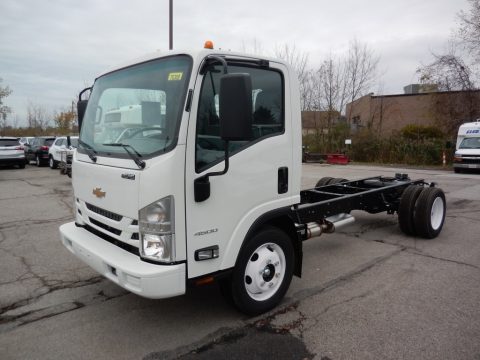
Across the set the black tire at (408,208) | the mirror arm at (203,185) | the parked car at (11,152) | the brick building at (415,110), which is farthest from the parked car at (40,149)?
the mirror arm at (203,185)

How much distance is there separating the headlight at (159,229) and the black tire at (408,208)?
15.4 feet

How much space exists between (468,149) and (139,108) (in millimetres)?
19427

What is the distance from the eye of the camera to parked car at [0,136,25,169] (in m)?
20.0

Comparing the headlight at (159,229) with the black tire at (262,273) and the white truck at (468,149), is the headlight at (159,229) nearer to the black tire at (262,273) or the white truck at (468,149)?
the black tire at (262,273)

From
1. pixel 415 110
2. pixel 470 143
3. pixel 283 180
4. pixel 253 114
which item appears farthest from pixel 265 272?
pixel 415 110

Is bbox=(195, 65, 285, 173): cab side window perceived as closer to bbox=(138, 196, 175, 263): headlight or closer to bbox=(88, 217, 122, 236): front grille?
bbox=(138, 196, 175, 263): headlight

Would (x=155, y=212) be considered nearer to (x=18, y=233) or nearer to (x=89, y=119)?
(x=89, y=119)

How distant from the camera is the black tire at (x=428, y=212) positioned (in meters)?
6.15

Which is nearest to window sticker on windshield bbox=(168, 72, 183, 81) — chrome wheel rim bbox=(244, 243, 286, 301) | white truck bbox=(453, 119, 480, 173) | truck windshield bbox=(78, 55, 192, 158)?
truck windshield bbox=(78, 55, 192, 158)

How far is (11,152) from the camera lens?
794 inches

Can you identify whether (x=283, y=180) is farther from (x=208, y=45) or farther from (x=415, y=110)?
(x=415, y=110)

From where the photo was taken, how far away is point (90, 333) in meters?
3.49

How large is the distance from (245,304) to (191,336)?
56cm

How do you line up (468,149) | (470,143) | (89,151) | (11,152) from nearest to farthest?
(89,151) → (468,149) → (470,143) → (11,152)
